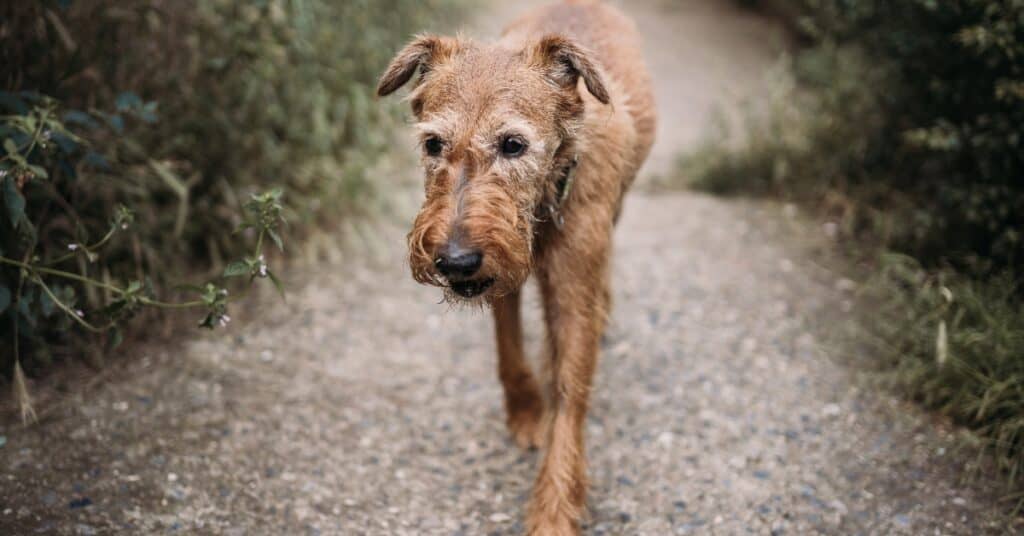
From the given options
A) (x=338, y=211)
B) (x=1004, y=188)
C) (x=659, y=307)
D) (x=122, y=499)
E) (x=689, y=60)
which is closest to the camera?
(x=122, y=499)

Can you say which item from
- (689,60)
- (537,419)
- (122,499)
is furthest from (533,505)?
(689,60)

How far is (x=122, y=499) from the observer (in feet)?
10.3

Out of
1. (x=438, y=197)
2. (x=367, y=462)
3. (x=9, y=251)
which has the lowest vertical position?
(x=367, y=462)

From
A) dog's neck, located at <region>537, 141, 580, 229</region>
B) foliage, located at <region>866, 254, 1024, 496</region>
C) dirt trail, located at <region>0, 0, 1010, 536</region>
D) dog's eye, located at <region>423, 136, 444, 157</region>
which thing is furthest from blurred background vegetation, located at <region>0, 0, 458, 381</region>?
foliage, located at <region>866, 254, 1024, 496</region>

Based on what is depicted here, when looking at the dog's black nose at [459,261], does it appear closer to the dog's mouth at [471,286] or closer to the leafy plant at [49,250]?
the dog's mouth at [471,286]

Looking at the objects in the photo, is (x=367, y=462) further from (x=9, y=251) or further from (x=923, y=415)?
(x=923, y=415)

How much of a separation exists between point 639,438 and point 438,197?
169 centimetres

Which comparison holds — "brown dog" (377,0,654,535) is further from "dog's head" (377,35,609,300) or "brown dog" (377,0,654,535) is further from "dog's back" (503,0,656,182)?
"dog's back" (503,0,656,182)

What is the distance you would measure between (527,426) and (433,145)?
1.49m

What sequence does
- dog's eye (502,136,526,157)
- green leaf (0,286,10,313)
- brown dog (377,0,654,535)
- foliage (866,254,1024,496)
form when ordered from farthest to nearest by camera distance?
foliage (866,254,1024,496) < green leaf (0,286,10,313) < dog's eye (502,136,526,157) < brown dog (377,0,654,535)

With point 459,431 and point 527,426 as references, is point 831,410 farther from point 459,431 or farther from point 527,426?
point 459,431

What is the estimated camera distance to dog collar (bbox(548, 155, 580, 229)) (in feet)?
9.98

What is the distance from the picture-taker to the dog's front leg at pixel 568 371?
3.12 metres

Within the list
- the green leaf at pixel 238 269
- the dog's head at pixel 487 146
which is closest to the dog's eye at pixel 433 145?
the dog's head at pixel 487 146
